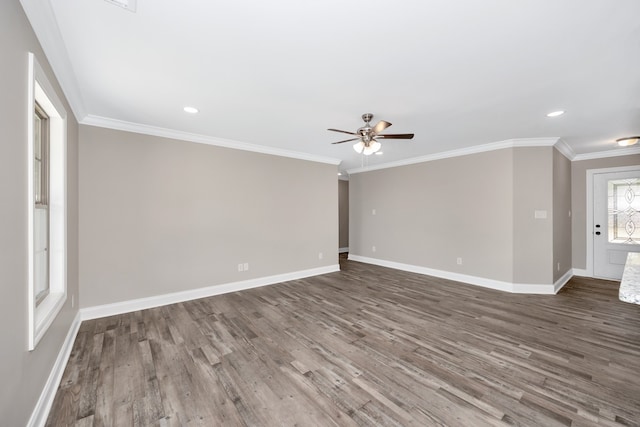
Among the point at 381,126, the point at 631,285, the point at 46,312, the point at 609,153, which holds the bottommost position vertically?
the point at 46,312

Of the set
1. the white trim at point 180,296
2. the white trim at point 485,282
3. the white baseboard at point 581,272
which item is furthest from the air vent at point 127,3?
the white baseboard at point 581,272

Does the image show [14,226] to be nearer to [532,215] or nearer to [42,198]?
[42,198]

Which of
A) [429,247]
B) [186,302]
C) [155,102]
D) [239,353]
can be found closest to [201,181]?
[155,102]

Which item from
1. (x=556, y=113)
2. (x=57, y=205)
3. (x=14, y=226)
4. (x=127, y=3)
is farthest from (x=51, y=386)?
(x=556, y=113)

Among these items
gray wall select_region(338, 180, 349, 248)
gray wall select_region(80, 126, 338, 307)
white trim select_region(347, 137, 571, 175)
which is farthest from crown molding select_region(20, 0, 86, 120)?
gray wall select_region(338, 180, 349, 248)

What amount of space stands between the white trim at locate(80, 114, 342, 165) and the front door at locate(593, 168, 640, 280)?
18.6ft

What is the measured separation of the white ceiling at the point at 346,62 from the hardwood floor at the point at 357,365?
99.1 inches

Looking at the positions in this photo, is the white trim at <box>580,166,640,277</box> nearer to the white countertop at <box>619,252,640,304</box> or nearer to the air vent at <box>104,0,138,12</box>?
the white countertop at <box>619,252,640,304</box>

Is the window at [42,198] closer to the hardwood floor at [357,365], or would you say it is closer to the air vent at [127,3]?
the hardwood floor at [357,365]

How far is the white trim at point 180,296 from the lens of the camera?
3.25 meters

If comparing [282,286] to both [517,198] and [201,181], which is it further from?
[517,198]

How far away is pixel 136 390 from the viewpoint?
1950mm

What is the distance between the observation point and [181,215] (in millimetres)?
3861

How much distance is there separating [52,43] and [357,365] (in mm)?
3352
